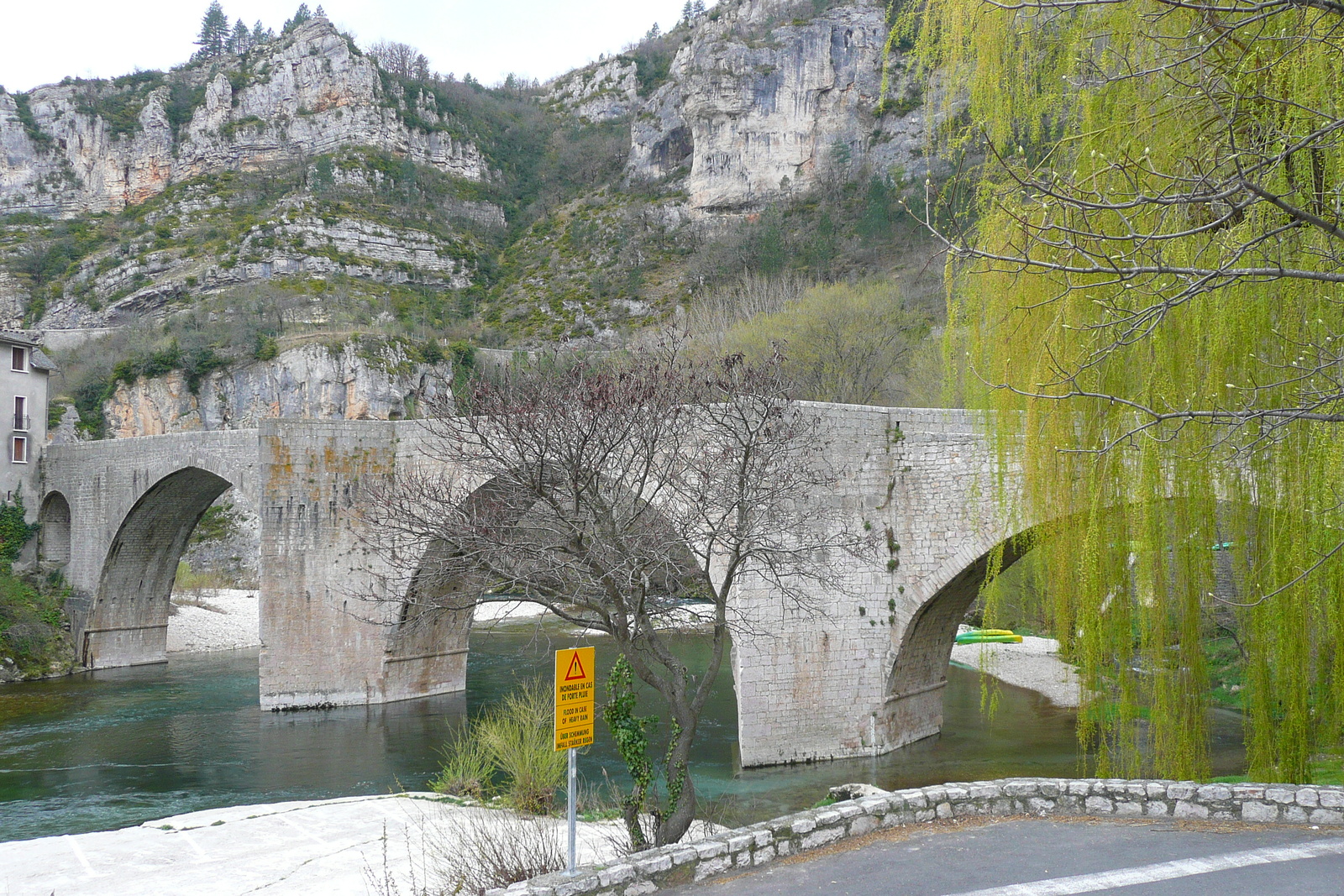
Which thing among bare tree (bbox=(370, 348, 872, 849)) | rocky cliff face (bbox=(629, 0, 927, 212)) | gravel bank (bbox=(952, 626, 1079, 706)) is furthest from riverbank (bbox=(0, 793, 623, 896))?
rocky cliff face (bbox=(629, 0, 927, 212))

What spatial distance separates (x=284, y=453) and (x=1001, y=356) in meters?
12.1

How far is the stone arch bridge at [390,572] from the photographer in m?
10.9

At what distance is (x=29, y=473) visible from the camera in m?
21.9

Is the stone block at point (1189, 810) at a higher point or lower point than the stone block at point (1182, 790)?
lower

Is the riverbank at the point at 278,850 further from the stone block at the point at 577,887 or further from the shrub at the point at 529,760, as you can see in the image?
the stone block at the point at 577,887

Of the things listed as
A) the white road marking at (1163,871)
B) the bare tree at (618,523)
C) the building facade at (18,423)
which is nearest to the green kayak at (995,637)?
the bare tree at (618,523)

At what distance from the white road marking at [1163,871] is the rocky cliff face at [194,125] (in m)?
52.4

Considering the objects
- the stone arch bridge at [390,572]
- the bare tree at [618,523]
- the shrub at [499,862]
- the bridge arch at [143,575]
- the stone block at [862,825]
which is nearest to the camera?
the stone block at [862,825]

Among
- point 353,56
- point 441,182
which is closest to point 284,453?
point 441,182

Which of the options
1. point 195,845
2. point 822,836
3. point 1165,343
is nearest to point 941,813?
point 822,836

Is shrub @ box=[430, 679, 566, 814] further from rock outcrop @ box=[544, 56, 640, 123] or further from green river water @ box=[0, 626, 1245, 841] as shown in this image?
rock outcrop @ box=[544, 56, 640, 123]

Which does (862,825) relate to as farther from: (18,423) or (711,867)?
(18,423)

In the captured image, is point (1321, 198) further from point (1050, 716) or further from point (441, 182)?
point (441, 182)

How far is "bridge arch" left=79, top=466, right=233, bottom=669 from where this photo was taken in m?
20.5
